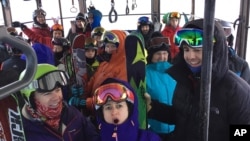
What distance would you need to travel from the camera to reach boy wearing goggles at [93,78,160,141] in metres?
1.30

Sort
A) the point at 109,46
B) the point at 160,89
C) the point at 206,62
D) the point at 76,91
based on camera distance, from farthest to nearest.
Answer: the point at 109,46
the point at 76,91
the point at 160,89
the point at 206,62

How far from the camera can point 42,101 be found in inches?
53.3

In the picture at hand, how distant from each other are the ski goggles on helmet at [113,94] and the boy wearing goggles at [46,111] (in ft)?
0.65

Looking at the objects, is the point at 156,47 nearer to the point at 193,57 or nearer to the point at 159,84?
the point at 159,84

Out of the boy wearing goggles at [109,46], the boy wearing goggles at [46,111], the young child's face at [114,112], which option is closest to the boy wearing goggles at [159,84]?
the boy wearing goggles at [109,46]

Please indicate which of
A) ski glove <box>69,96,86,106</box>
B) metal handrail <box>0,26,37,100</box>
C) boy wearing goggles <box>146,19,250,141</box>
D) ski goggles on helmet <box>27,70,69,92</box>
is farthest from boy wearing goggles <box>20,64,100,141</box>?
metal handrail <box>0,26,37,100</box>

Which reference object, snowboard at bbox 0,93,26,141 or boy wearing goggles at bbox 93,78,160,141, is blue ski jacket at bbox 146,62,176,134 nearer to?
boy wearing goggles at bbox 93,78,160,141

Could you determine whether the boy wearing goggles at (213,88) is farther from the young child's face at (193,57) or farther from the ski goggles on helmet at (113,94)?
the ski goggles on helmet at (113,94)

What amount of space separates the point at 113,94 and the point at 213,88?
0.45 meters

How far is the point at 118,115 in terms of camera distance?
1287 millimetres

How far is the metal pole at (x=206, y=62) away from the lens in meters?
0.45

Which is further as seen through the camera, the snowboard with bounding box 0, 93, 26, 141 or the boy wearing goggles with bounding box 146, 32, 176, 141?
the boy wearing goggles with bounding box 146, 32, 176, 141

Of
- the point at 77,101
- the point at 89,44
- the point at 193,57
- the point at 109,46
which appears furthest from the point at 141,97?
the point at 89,44

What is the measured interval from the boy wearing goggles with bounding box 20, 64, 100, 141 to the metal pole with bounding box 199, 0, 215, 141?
95cm
